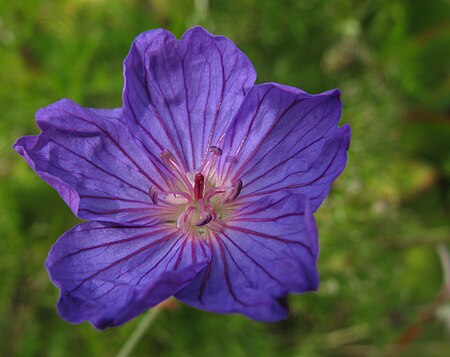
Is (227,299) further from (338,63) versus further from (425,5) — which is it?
(425,5)

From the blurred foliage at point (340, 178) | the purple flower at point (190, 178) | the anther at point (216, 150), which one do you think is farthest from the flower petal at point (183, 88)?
the blurred foliage at point (340, 178)

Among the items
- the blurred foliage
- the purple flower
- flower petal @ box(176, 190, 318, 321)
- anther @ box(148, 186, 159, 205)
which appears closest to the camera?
flower petal @ box(176, 190, 318, 321)

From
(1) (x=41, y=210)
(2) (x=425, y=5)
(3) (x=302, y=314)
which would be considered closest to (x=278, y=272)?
(3) (x=302, y=314)

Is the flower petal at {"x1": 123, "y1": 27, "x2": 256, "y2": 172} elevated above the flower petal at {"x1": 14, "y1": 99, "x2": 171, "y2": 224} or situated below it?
above

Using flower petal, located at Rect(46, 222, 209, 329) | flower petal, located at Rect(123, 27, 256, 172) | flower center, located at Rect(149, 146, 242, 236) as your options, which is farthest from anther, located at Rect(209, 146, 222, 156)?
flower petal, located at Rect(46, 222, 209, 329)

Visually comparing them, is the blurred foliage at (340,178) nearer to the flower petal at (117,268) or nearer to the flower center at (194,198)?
the flower center at (194,198)

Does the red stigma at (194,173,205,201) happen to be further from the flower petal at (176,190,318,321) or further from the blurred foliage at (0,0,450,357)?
the blurred foliage at (0,0,450,357)

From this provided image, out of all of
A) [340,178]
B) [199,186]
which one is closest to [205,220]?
[199,186]
